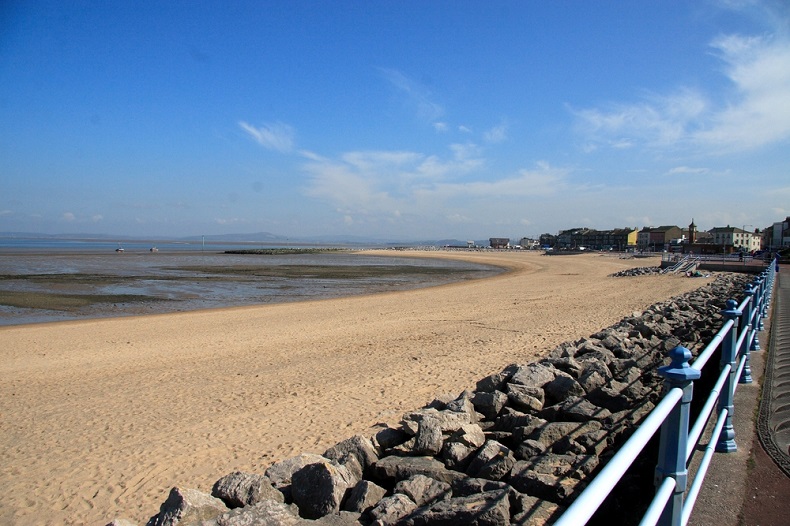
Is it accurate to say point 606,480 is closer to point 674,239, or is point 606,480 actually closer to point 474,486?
point 474,486

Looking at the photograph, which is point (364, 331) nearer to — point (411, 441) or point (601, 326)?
point (601, 326)

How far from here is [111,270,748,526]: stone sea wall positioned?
316 cm

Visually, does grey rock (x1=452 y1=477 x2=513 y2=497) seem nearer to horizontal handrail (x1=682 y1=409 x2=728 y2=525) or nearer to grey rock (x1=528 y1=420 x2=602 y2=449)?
grey rock (x1=528 y1=420 x2=602 y2=449)

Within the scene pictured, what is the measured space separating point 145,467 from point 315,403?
2.36 metres

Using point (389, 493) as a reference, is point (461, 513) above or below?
above

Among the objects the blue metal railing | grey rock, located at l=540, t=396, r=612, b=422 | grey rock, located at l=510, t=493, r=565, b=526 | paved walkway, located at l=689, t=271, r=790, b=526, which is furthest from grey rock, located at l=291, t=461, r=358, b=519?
grey rock, located at l=540, t=396, r=612, b=422

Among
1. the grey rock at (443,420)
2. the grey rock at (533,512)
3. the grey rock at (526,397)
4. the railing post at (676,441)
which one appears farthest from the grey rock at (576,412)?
the railing post at (676,441)

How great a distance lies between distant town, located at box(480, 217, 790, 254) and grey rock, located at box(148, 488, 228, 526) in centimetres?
7196

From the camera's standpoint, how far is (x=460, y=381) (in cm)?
799

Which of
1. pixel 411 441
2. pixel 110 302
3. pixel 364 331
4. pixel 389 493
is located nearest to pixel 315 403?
pixel 411 441

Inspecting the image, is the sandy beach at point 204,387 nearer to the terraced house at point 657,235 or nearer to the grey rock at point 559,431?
the grey rock at point 559,431

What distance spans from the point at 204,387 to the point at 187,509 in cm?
520

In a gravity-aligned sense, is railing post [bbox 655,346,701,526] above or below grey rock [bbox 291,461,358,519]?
above

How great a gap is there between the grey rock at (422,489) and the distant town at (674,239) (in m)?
70.9
